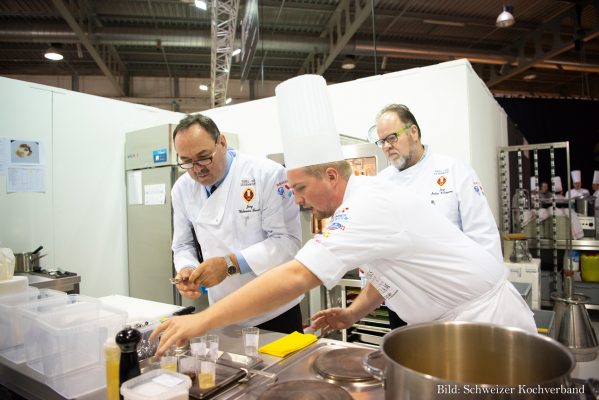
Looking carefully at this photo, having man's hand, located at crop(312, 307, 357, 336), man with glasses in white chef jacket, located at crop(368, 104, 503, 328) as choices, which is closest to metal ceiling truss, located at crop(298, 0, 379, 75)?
man with glasses in white chef jacket, located at crop(368, 104, 503, 328)

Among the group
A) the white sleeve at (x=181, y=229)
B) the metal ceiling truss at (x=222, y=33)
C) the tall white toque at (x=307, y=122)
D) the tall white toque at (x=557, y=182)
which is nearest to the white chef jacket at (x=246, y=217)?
the white sleeve at (x=181, y=229)

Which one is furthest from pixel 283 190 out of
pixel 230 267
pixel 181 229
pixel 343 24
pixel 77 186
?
pixel 343 24

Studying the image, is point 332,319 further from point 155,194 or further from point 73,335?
point 155,194

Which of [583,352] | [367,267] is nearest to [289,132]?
[367,267]

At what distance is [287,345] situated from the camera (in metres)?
1.22

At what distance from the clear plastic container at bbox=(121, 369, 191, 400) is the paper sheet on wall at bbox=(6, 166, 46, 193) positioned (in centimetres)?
273

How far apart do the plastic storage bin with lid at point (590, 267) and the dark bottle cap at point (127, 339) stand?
5.58 metres

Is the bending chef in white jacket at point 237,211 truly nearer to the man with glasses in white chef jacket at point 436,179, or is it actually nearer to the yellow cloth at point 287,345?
the yellow cloth at point 287,345

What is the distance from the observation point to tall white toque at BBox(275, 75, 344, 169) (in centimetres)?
134

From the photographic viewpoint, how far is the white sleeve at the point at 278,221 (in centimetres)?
169

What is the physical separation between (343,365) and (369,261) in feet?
0.97

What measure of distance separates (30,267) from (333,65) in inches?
271

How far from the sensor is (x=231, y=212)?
5.82ft

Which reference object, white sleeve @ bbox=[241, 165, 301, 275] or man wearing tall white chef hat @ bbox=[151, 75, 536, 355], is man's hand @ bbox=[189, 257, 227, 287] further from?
man wearing tall white chef hat @ bbox=[151, 75, 536, 355]
